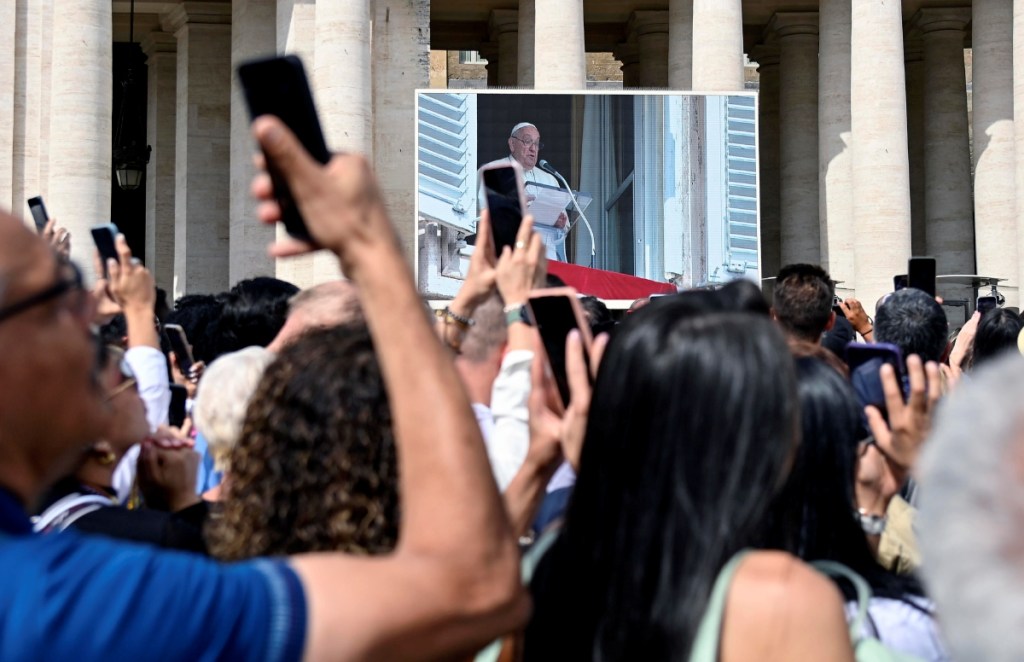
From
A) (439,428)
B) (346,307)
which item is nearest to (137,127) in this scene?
(346,307)

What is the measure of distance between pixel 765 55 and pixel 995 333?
33.8 meters

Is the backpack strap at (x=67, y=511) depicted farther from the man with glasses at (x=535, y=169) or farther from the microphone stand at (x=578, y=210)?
the microphone stand at (x=578, y=210)

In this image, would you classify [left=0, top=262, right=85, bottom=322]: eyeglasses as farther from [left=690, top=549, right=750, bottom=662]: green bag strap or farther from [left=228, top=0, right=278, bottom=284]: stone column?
[left=228, top=0, right=278, bottom=284]: stone column

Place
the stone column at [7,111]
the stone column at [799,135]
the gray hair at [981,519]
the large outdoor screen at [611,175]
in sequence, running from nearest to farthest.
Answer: the gray hair at [981,519] < the large outdoor screen at [611,175] < the stone column at [7,111] < the stone column at [799,135]

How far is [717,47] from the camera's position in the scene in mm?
31609

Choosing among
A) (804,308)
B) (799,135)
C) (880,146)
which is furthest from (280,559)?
(799,135)

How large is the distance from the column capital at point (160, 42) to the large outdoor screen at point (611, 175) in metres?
12.1

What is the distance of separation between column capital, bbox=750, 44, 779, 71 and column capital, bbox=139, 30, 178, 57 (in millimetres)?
16047

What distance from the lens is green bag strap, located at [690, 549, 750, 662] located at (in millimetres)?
2760

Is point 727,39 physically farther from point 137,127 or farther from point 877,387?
point 877,387

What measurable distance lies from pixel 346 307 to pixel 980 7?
3294cm

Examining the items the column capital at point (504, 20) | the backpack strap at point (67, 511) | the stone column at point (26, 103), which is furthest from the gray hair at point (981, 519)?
the column capital at point (504, 20)

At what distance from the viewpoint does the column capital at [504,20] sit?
38.2m

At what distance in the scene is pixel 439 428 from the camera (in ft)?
7.59
